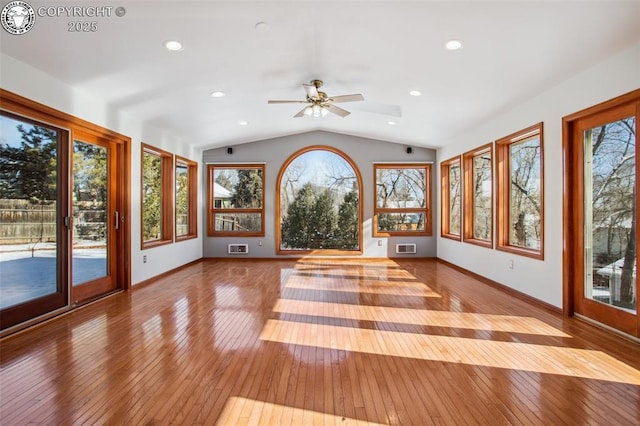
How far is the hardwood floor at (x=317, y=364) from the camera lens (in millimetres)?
2137

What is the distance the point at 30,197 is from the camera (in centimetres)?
367

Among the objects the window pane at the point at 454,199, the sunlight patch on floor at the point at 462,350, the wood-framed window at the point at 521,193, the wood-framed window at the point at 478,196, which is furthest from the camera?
the window pane at the point at 454,199

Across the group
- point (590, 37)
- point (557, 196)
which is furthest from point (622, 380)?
point (590, 37)

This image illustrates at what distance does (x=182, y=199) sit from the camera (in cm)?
757

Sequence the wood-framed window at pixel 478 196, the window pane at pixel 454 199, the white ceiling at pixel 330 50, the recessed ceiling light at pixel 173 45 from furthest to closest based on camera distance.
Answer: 1. the window pane at pixel 454 199
2. the wood-framed window at pixel 478 196
3. the recessed ceiling light at pixel 173 45
4. the white ceiling at pixel 330 50

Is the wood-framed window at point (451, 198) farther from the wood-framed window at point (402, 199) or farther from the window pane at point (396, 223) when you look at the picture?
the window pane at point (396, 223)

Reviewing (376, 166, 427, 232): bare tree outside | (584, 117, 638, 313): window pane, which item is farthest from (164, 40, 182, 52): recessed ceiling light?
(376, 166, 427, 232): bare tree outside

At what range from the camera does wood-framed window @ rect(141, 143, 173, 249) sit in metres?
6.02

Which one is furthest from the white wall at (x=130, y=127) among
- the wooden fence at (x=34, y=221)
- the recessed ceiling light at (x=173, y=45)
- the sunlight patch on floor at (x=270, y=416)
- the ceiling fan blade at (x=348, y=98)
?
the sunlight patch on floor at (x=270, y=416)

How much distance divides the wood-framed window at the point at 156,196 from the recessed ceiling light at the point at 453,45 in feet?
14.9

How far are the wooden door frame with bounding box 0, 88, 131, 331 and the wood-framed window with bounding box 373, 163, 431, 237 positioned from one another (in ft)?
16.6

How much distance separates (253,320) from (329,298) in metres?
1.29

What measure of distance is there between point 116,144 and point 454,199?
6141 millimetres

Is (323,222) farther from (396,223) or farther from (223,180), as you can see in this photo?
(223,180)
